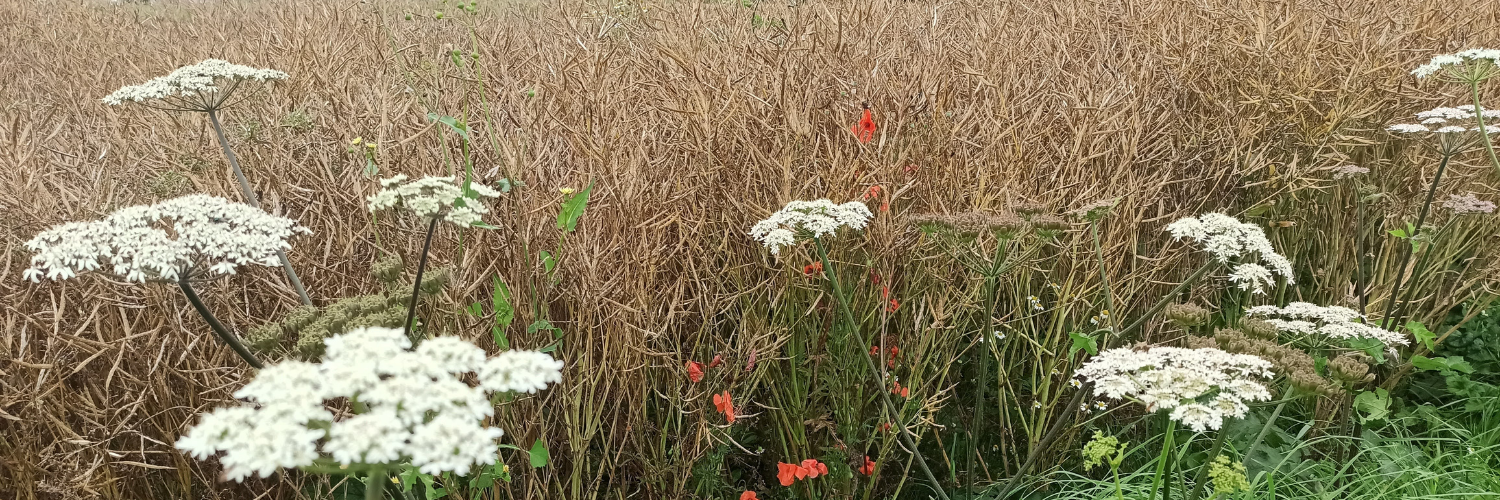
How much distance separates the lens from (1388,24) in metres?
3.71

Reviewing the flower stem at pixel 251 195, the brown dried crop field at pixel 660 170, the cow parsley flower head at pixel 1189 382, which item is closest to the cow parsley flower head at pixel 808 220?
the brown dried crop field at pixel 660 170

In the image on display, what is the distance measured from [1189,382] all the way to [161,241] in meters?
1.71

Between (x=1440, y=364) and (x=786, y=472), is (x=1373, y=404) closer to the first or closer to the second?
(x=1440, y=364)

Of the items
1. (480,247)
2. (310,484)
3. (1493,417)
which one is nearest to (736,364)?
(480,247)

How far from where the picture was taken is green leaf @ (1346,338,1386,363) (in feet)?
7.38

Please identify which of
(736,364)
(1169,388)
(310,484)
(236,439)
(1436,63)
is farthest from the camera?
(1436,63)

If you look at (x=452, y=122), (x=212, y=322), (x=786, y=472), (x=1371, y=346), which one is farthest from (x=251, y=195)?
(x=1371, y=346)

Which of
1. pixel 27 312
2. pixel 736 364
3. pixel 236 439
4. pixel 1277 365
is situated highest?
pixel 236 439

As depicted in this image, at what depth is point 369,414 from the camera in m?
0.94

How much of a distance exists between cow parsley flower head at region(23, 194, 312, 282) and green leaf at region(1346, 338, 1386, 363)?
2.48 m

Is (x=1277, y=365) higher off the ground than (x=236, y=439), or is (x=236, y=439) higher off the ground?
(x=236, y=439)

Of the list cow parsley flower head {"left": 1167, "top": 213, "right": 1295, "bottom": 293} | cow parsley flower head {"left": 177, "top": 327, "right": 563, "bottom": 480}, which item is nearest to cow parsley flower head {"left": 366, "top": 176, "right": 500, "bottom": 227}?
cow parsley flower head {"left": 177, "top": 327, "right": 563, "bottom": 480}

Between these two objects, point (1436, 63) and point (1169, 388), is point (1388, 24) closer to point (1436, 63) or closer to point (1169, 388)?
point (1436, 63)

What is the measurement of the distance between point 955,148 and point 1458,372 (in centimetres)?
208
